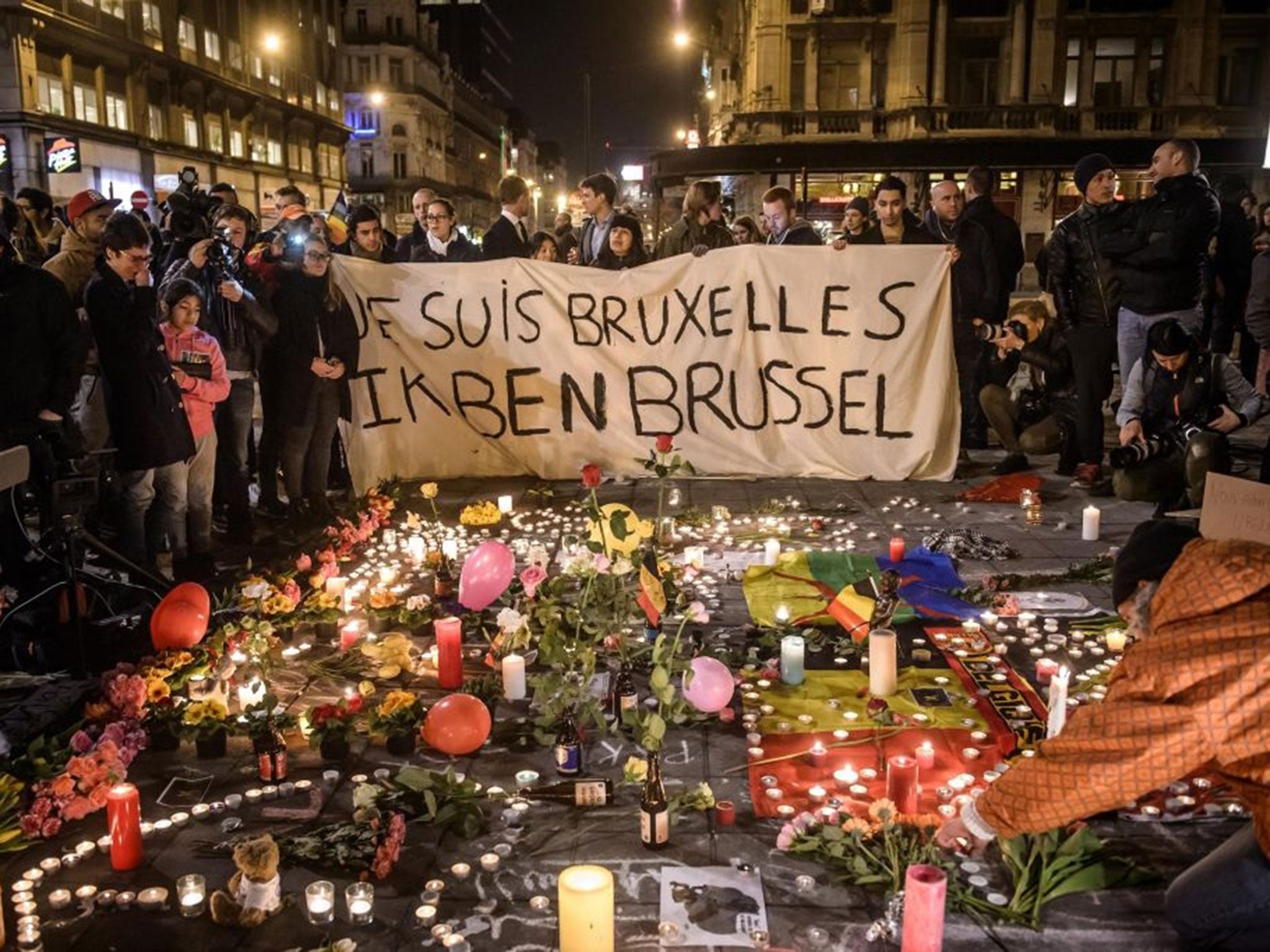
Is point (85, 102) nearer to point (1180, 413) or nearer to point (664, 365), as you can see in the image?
point (664, 365)

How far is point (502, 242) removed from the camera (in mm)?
10188

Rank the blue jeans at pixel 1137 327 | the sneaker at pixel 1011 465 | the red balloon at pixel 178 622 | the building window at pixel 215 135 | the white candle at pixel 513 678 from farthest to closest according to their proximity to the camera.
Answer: the building window at pixel 215 135 → the sneaker at pixel 1011 465 → the blue jeans at pixel 1137 327 → the red balloon at pixel 178 622 → the white candle at pixel 513 678

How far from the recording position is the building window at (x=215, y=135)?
38.7 meters

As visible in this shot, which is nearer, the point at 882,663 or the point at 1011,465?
the point at 882,663

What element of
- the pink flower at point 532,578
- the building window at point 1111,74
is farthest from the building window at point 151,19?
the pink flower at point 532,578

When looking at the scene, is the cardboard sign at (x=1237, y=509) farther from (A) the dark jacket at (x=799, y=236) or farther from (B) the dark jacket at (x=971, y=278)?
(A) the dark jacket at (x=799, y=236)

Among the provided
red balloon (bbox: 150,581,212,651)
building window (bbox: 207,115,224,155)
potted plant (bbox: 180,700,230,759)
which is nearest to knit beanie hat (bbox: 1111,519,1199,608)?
potted plant (bbox: 180,700,230,759)

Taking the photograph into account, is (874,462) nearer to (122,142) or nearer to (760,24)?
(122,142)

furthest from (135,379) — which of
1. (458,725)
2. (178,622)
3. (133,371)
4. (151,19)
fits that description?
(151,19)

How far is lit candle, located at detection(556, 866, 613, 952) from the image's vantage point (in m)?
2.99

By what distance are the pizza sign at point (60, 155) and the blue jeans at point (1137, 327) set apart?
25.5m

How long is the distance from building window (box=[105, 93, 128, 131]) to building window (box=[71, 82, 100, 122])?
626 millimetres

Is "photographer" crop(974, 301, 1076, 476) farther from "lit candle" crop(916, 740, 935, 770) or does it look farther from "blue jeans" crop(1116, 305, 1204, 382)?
Answer: "lit candle" crop(916, 740, 935, 770)

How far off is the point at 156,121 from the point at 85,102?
4723mm
